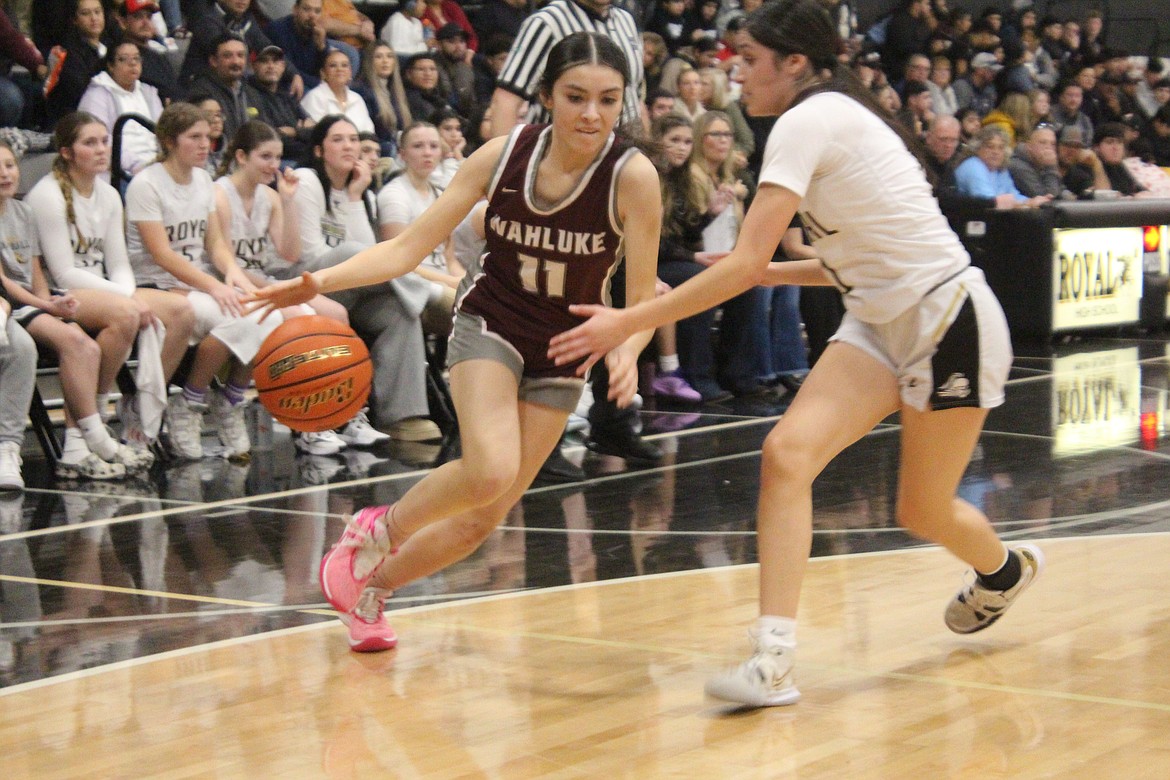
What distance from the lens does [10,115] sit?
29.4 feet

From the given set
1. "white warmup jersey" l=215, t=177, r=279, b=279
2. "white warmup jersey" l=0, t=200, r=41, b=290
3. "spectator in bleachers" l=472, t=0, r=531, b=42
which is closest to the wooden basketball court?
"white warmup jersey" l=0, t=200, r=41, b=290

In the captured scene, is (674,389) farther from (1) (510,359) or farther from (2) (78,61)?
(1) (510,359)

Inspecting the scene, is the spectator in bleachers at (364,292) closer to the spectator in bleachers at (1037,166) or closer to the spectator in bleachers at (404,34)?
the spectator in bleachers at (404,34)

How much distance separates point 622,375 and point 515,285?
489 mm

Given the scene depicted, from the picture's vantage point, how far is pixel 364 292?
25.7ft

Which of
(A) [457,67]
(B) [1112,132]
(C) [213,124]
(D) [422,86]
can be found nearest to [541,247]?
(C) [213,124]

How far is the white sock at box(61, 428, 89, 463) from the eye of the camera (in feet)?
22.7

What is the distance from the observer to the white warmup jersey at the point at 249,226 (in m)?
7.73

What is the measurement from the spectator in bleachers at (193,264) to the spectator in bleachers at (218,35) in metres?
1.91

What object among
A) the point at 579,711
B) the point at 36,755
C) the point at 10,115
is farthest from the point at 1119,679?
the point at 10,115

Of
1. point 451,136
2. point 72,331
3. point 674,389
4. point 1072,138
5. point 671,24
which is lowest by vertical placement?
point 674,389

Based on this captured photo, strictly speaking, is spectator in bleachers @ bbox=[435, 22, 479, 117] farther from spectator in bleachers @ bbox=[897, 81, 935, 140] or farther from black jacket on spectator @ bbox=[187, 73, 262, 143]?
spectator in bleachers @ bbox=[897, 81, 935, 140]

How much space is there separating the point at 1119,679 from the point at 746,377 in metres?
5.96

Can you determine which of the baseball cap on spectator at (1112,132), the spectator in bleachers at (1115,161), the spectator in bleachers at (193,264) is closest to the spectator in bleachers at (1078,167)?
the spectator in bleachers at (1115,161)
